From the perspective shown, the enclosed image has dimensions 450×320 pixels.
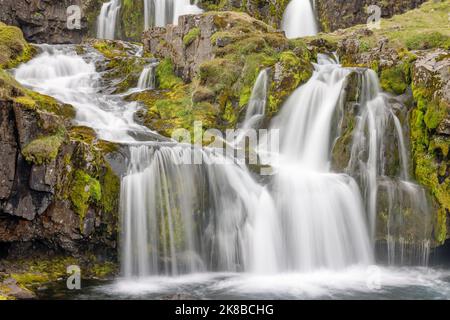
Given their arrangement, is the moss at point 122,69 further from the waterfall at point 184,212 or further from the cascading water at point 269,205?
the waterfall at point 184,212

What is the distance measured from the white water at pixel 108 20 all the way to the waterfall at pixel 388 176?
21.8 meters

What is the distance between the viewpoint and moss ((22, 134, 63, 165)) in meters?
10.1

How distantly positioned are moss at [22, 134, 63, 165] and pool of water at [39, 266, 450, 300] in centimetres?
269

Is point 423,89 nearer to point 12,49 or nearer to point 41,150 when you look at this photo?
point 41,150

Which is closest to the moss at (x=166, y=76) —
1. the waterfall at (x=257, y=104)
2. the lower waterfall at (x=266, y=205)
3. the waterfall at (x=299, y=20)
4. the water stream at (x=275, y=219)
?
the waterfall at (x=257, y=104)

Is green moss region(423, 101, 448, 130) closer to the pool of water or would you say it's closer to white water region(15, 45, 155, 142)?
the pool of water

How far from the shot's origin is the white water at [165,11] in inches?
1149

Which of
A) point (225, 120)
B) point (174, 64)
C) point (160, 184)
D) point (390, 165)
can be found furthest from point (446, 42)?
point (160, 184)

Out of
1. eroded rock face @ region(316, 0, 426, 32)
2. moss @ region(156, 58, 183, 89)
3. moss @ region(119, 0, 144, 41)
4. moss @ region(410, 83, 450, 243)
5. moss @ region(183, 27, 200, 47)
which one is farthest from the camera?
moss @ region(119, 0, 144, 41)

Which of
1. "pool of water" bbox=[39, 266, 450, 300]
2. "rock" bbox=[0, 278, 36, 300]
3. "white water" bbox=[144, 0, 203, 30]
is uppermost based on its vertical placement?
"white water" bbox=[144, 0, 203, 30]

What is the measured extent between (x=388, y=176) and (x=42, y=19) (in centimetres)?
2440

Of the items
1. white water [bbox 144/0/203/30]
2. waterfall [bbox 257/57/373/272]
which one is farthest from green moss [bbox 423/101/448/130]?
white water [bbox 144/0/203/30]

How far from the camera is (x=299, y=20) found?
28.0 meters
